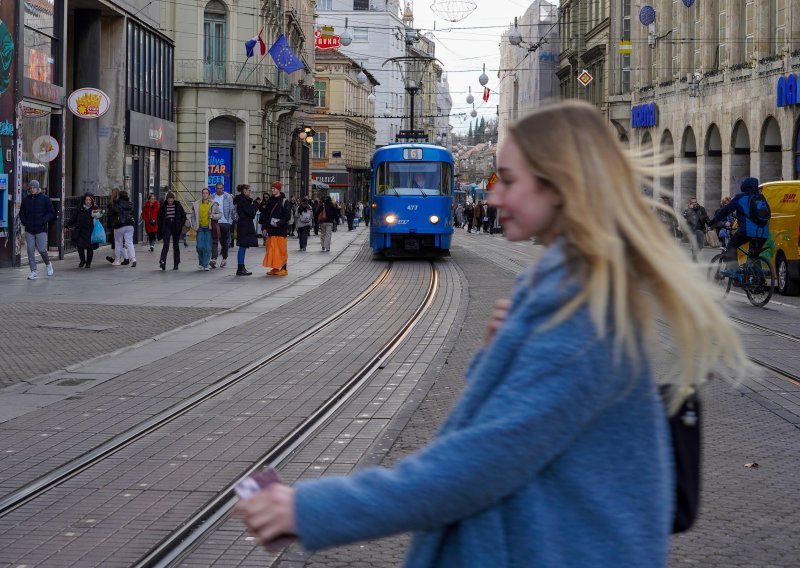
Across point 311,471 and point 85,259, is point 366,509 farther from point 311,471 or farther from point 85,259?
point 85,259

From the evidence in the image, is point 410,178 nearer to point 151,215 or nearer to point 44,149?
point 151,215

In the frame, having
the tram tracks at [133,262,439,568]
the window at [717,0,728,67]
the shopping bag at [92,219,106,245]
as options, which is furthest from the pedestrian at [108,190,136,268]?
the window at [717,0,728,67]

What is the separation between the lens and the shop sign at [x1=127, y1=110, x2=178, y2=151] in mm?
37625

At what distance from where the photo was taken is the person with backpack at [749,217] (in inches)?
750

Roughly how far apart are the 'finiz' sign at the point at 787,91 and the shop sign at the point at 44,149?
786 inches

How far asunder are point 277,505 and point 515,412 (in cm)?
41

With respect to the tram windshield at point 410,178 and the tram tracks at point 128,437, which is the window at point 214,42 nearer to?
the tram windshield at point 410,178

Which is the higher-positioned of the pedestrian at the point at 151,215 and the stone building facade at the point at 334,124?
the stone building facade at the point at 334,124

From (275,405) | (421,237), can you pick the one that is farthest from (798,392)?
(421,237)

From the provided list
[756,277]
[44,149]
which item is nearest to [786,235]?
[756,277]

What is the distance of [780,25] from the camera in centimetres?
3869

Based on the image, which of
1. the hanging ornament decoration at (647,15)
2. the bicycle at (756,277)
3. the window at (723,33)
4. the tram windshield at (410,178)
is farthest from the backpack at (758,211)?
the hanging ornament decoration at (647,15)

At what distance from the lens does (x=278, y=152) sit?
188ft

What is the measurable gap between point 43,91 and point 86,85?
8222 millimetres
